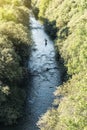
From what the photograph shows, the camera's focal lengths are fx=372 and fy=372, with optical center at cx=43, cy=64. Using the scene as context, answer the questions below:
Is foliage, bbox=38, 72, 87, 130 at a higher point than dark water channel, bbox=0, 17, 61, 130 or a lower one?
lower

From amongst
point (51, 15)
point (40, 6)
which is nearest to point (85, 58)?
point (51, 15)

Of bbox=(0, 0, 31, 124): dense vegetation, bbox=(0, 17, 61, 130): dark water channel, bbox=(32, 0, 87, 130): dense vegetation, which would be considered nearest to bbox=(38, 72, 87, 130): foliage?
bbox=(32, 0, 87, 130): dense vegetation

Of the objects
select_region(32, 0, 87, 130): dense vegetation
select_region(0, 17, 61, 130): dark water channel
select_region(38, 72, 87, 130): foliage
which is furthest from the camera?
select_region(0, 17, 61, 130): dark water channel

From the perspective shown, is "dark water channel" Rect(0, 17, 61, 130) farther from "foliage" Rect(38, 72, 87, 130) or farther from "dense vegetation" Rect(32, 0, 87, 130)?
"foliage" Rect(38, 72, 87, 130)

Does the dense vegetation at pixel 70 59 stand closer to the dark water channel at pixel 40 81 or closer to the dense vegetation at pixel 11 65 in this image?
the dark water channel at pixel 40 81

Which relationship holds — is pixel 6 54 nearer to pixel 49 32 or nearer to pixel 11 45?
pixel 11 45

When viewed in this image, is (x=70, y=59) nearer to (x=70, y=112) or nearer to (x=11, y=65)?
(x=11, y=65)

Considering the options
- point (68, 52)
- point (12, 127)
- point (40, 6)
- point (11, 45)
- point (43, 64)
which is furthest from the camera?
point (40, 6)
